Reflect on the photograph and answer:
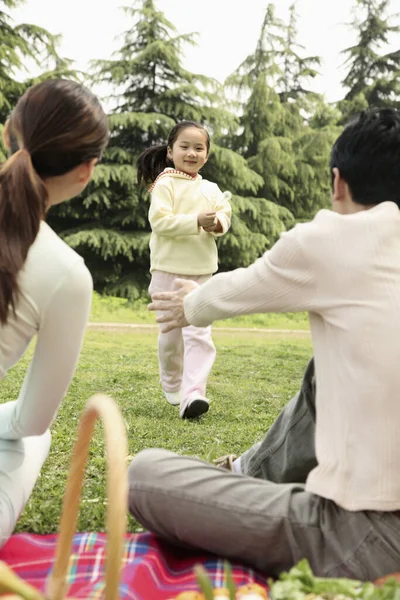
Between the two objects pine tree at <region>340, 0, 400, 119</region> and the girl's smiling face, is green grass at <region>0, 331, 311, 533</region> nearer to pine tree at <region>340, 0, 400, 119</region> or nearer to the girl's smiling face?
the girl's smiling face

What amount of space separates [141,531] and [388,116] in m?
1.50

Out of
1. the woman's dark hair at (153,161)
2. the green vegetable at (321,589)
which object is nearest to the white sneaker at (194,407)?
the woman's dark hair at (153,161)

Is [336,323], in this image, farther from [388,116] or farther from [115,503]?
[115,503]

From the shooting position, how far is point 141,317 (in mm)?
11570

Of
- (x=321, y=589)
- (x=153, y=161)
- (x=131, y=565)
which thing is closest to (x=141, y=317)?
(x=153, y=161)

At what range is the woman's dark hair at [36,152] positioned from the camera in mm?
1639

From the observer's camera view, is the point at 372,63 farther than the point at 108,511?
Yes

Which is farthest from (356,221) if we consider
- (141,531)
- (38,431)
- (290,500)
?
(141,531)

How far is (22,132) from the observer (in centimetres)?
173

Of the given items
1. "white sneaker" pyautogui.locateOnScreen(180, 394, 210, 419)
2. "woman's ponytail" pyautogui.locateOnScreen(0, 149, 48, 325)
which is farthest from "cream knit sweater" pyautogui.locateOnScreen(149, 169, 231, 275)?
"woman's ponytail" pyautogui.locateOnScreen(0, 149, 48, 325)

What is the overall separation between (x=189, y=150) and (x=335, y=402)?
9.24ft

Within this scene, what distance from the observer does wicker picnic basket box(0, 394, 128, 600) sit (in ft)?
3.49

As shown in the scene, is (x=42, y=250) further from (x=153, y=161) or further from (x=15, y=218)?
(x=153, y=161)

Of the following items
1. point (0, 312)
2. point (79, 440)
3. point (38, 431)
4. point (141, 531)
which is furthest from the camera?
point (141, 531)
